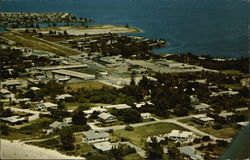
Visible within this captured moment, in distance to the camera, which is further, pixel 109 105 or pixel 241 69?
pixel 241 69

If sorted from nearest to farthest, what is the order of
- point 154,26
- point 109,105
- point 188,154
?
point 188,154 < point 109,105 < point 154,26

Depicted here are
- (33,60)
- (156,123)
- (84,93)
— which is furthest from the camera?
(33,60)

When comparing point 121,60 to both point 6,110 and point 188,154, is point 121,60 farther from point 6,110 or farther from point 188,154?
point 188,154

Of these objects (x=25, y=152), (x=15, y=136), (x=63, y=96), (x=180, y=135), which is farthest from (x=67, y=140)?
(x=63, y=96)

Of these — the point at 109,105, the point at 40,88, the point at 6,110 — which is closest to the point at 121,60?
the point at 40,88

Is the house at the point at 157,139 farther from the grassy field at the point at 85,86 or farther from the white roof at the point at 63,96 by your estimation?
the grassy field at the point at 85,86

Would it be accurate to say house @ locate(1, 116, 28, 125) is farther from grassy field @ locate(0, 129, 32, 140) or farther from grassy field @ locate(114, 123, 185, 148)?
grassy field @ locate(114, 123, 185, 148)
